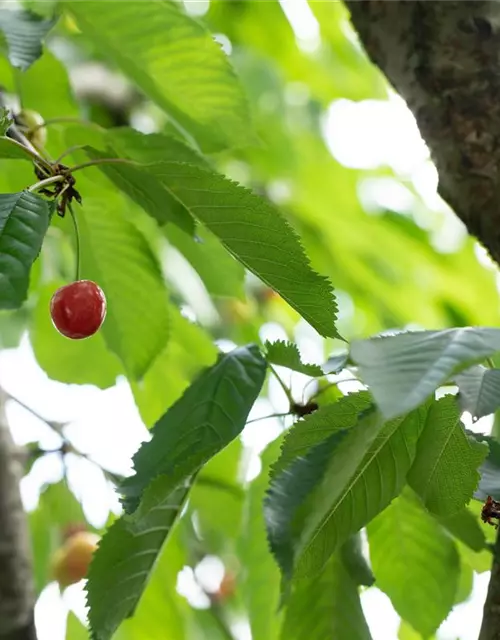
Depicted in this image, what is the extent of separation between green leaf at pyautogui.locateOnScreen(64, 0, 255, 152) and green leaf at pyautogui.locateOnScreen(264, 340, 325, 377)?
32 cm

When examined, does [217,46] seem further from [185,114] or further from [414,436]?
[414,436]

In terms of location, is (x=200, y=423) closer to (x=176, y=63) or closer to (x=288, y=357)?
(x=288, y=357)

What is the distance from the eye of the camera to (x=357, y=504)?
55 centimetres

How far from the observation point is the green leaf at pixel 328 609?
2.37ft

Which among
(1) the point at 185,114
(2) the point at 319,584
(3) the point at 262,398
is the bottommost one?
(3) the point at 262,398

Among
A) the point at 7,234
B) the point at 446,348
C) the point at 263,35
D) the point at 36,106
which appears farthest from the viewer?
the point at 263,35

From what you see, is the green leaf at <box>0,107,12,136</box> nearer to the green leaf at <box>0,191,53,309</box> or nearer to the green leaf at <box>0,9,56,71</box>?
the green leaf at <box>0,191,53,309</box>

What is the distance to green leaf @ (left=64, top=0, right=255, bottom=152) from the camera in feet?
2.74

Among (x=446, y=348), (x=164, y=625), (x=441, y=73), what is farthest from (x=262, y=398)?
(x=446, y=348)

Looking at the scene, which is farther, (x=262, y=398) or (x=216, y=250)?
(x=262, y=398)

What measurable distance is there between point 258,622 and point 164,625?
227 millimetres

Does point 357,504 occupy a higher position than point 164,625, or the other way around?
point 357,504

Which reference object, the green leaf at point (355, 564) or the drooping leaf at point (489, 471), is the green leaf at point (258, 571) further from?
the drooping leaf at point (489, 471)

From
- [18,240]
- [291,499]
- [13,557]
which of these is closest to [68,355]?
[13,557]
